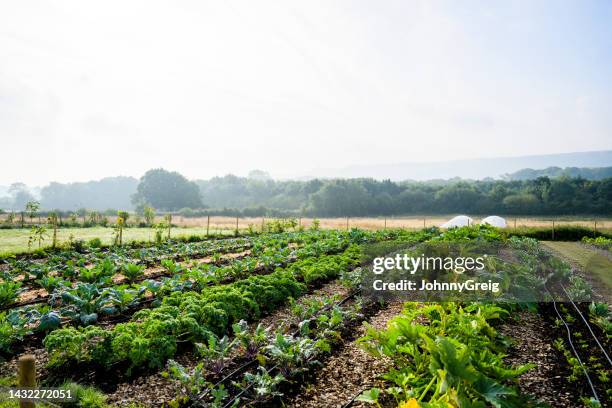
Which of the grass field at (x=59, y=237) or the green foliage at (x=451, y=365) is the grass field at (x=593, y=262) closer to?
the green foliage at (x=451, y=365)

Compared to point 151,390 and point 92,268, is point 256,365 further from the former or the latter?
point 92,268

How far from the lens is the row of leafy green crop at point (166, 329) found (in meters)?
5.24

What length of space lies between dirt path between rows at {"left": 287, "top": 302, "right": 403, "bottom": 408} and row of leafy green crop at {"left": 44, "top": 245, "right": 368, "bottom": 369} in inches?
65.5

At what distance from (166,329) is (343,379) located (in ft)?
7.79

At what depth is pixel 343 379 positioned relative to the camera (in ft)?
16.5

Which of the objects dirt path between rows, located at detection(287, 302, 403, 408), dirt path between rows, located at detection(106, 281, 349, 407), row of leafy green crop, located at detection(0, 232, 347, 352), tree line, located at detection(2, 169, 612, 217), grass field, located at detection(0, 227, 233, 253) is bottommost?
dirt path between rows, located at detection(106, 281, 349, 407)

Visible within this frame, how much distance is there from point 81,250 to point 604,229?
28.5 meters

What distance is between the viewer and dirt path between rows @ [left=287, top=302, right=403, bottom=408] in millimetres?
4559

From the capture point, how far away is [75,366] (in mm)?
5375

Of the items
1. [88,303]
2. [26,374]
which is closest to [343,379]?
[26,374]

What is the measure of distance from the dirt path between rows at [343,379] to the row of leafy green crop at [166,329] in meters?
1.66

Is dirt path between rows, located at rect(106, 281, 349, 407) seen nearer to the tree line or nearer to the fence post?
the fence post

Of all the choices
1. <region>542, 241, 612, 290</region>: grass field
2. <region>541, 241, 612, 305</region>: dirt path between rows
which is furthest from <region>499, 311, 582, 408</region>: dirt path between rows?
<region>542, 241, 612, 290</region>: grass field

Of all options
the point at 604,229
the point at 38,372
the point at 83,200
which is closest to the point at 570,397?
the point at 38,372
